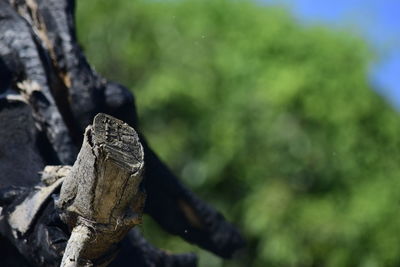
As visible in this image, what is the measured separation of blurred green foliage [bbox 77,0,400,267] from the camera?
16.7m

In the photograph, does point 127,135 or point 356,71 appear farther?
point 356,71

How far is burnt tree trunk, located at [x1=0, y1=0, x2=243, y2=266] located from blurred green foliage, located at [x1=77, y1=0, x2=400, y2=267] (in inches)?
384

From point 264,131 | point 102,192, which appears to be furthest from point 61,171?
point 264,131

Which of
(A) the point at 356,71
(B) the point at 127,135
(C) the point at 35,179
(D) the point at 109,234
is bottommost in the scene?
(A) the point at 356,71

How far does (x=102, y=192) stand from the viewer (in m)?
3.15

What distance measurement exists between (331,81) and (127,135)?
1822 cm

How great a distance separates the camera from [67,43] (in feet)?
14.2

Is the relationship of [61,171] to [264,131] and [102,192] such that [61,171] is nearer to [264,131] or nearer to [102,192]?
[102,192]

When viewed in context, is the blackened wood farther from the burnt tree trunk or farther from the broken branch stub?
the broken branch stub

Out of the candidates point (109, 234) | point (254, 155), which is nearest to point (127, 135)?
point (109, 234)

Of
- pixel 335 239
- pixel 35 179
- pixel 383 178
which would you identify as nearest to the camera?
pixel 35 179

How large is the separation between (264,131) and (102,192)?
1476 centimetres

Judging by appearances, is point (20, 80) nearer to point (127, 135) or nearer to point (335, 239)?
point (127, 135)

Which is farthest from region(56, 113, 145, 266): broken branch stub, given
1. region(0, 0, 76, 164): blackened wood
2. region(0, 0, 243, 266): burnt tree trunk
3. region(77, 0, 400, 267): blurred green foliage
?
region(77, 0, 400, 267): blurred green foliage
